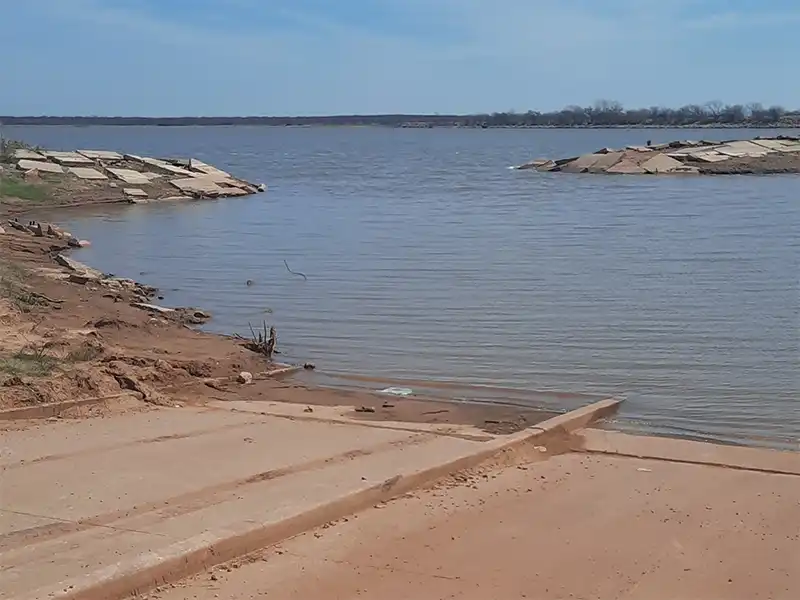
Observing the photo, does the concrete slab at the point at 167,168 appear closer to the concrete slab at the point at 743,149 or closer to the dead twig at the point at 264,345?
the concrete slab at the point at 743,149

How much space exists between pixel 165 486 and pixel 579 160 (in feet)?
190

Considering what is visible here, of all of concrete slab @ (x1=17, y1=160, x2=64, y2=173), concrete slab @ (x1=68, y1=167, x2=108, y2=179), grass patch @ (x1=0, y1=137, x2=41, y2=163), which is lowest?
concrete slab @ (x1=68, y1=167, x2=108, y2=179)

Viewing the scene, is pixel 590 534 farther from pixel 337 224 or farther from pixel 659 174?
pixel 659 174

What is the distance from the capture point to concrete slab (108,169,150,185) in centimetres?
4386

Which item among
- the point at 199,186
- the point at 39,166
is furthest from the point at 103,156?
the point at 39,166

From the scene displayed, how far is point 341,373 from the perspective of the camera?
12.5 meters

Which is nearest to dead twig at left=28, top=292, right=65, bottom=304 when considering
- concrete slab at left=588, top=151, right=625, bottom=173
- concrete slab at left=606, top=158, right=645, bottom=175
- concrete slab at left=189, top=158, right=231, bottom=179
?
concrete slab at left=189, top=158, right=231, bottom=179

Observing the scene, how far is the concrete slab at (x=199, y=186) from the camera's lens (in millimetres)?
45344

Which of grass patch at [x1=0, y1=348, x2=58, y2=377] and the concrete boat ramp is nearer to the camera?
the concrete boat ramp

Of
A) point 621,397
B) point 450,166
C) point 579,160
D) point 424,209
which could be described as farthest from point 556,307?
point 450,166

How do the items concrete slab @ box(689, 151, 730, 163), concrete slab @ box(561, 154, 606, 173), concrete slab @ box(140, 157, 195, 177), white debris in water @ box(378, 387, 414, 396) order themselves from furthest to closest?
1. concrete slab @ box(561, 154, 606, 173)
2. concrete slab @ box(689, 151, 730, 163)
3. concrete slab @ box(140, 157, 195, 177)
4. white debris in water @ box(378, 387, 414, 396)

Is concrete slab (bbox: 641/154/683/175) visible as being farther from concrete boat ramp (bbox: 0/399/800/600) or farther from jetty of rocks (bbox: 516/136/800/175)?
concrete boat ramp (bbox: 0/399/800/600)

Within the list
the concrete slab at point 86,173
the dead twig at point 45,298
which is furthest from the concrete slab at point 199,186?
the dead twig at point 45,298

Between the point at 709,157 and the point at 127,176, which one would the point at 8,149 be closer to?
the point at 127,176
